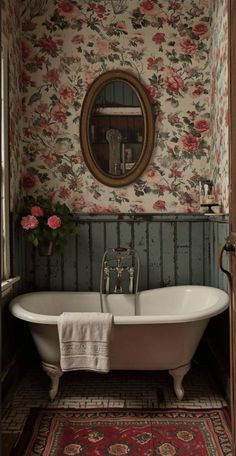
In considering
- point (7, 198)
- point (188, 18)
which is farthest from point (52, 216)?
point (188, 18)

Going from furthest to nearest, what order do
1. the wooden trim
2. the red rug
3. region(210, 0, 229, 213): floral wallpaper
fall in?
1. region(210, 0, 229, 213): floral wallpaper
2. the red rug
3. the wooden trim

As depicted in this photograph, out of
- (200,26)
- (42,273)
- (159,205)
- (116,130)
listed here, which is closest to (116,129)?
(116,130)

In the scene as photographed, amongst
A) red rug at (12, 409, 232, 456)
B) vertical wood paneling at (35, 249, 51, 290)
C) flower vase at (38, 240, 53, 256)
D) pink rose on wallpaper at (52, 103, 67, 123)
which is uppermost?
pink rose on wallpaper at (52, 103, 67, 123)

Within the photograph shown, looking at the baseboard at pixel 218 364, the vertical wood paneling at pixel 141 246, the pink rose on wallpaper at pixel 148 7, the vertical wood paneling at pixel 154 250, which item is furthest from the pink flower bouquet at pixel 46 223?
the pink rose on wallpaper at pixel 148 7

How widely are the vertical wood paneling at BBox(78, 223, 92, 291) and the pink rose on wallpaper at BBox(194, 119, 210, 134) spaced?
1.13 metres

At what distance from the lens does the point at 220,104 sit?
252 centimetres

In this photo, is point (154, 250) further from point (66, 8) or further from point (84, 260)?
point (66, 8)

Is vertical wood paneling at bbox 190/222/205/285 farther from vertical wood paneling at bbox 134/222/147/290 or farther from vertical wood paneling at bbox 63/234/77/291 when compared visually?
vertical wood paneling at bbox 63/234/77/291

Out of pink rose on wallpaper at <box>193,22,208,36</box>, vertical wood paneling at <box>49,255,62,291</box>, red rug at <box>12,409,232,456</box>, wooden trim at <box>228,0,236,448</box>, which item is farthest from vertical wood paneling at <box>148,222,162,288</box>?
pink rose on wallpaper at <box>193,22,208,36</box>

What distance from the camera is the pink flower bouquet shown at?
8.44 ft

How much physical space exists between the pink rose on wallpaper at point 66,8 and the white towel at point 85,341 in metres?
2.27

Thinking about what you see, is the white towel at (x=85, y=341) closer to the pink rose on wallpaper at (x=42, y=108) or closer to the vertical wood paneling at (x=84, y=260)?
the vertical wood paneling at (x=84, y=260)

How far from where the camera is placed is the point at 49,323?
204 cm

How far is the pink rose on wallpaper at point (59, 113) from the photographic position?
2.83 meters
